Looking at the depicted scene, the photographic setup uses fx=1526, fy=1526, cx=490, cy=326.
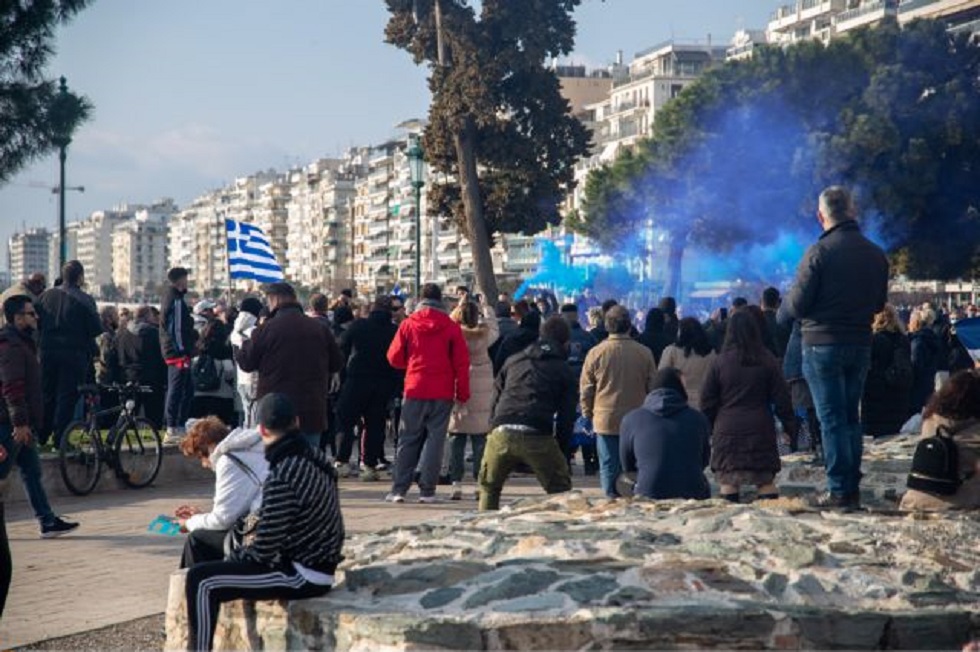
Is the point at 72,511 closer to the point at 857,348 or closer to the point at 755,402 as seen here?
the point at 755,402

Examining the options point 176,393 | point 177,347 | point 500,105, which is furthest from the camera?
point 500,105

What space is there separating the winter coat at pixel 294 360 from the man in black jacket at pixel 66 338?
3172mm

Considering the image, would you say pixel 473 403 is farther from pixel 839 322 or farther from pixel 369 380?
pixel 839 322

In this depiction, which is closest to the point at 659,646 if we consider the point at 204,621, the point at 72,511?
the point at 204,621

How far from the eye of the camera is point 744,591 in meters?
7.35

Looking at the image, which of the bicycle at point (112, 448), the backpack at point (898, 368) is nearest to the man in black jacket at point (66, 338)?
the bicycle at point (112, 448)

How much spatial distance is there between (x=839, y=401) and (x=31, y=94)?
471 inches

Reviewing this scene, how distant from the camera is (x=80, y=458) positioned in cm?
1470

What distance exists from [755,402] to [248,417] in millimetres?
6082

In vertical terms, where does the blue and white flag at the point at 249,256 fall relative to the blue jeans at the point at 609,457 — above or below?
above

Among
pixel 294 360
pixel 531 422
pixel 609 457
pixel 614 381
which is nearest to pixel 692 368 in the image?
pixel 614 381

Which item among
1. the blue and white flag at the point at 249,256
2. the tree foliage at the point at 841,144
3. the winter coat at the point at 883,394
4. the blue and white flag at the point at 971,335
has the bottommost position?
the winter coat at the point at 883,394

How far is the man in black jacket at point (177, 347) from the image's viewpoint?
54.1 ft

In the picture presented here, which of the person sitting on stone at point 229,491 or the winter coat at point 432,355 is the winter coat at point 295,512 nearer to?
the person sitting on stone at point 229,491
